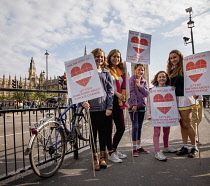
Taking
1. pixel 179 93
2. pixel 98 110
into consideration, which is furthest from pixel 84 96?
pixel 179 93

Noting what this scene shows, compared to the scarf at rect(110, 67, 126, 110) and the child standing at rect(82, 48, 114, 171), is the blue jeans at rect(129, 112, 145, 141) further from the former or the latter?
the child standing at rect(82, 48, 114, 171)

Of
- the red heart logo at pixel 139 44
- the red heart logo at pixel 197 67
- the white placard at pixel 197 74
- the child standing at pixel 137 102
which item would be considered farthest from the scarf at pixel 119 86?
the red heart logo at pixel 197 67

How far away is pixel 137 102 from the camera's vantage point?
4000 millimetres

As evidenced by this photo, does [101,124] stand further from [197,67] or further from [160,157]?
[197,67]

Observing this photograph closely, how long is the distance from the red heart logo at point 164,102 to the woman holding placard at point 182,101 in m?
0.23

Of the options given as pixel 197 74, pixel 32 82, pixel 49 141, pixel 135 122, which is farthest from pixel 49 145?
pixel 32 82

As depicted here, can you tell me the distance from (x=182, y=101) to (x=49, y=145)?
2.61m

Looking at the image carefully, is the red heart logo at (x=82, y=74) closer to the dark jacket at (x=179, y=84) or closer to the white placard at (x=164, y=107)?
the white placard at (x=164, y=107)

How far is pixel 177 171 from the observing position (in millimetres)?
2965

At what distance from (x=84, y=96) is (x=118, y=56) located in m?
1.19

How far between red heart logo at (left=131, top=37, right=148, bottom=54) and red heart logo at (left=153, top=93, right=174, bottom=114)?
122cm

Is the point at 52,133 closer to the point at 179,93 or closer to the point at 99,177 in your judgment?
the point at 99,177

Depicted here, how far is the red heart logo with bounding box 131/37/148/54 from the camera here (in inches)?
167

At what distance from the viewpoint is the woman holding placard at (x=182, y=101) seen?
12.1 ft
